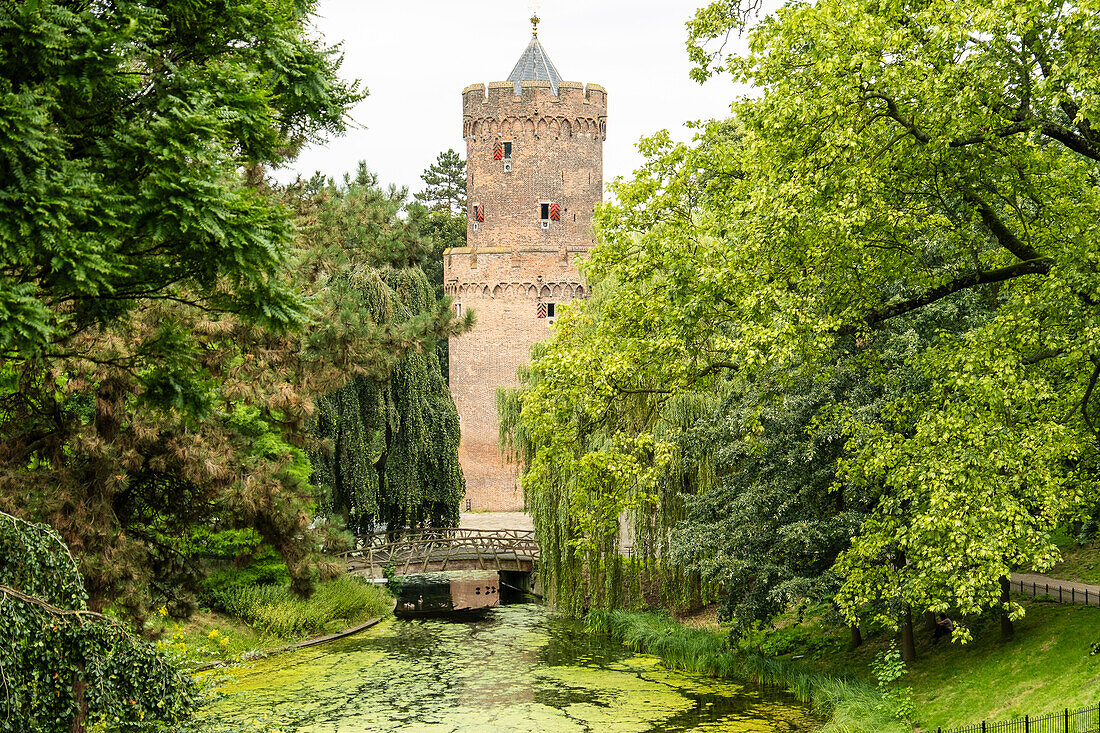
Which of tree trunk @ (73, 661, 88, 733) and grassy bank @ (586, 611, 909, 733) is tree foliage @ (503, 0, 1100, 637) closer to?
grassy bank @ (586, 611, 909, 733)

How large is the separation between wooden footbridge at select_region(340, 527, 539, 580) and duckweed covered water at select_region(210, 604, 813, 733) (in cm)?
426

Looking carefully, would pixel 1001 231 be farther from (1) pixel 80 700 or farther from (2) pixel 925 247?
(1) pixel 80 700

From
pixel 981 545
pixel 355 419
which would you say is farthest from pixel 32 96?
pixel 355 419

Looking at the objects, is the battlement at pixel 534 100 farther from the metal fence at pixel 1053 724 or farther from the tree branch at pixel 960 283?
the metal fence at pixel 1053 724

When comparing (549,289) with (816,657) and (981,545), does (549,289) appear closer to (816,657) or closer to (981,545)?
(816,657)

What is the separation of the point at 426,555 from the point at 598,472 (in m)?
14.8

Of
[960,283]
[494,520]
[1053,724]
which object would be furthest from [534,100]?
[1053,724]

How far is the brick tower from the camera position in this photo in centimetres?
4466

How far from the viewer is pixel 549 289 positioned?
44.8 m

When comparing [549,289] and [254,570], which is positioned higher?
[549,289]

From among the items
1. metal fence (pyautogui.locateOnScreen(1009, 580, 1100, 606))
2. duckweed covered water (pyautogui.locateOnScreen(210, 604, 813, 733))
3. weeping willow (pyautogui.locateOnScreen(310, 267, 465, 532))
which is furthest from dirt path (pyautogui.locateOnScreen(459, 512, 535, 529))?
metal fence (pyautogui.locateOnScreen(1009, 580, 1100, 606))

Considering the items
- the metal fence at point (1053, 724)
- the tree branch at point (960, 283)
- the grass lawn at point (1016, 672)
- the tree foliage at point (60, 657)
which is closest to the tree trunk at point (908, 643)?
the grass lawn at point (1016, 672)

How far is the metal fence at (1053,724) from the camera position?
1146 cm

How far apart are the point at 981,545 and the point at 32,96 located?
9.51m
